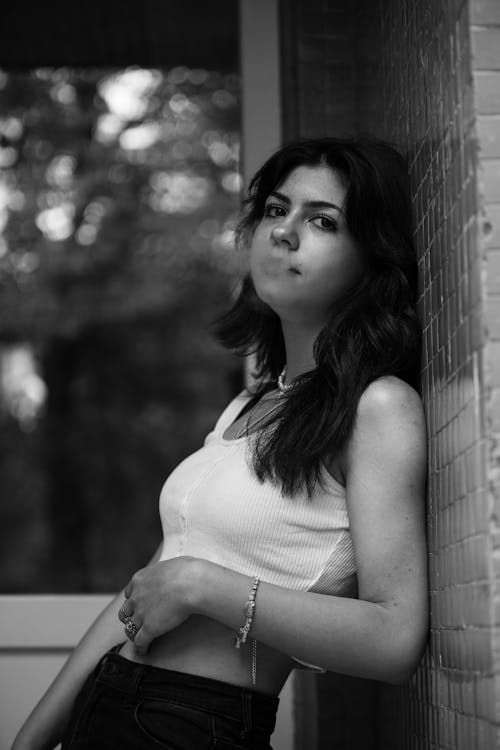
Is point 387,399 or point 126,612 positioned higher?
point 387,399

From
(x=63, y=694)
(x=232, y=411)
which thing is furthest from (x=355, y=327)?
(x=63, y=694)

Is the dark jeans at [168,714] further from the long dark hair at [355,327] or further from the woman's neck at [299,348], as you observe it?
the woman's neck at [299,348]

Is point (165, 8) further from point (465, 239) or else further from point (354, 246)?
point (465, 239)

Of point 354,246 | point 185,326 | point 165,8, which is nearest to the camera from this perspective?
point 354,246

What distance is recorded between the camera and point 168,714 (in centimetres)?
144

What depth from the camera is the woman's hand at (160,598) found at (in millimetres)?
1422

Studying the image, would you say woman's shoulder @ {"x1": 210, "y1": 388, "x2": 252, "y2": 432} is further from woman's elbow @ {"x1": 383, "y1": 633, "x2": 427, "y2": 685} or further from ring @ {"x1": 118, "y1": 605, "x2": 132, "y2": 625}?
woman's elbow @ {"x1": 383, "y1": 633, "x2": 427, "y2": 685}

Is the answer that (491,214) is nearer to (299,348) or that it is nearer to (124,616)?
(299,348)

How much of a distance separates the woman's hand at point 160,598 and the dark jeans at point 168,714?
0.22 feet

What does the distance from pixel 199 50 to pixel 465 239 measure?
3001mm

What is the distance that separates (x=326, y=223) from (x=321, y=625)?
67 centimetres

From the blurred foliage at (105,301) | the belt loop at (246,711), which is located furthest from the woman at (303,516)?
the blurred foliage at (105,301)

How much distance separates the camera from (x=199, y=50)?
3.91m

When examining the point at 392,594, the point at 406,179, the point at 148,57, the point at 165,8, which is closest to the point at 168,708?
the point at 392,594
